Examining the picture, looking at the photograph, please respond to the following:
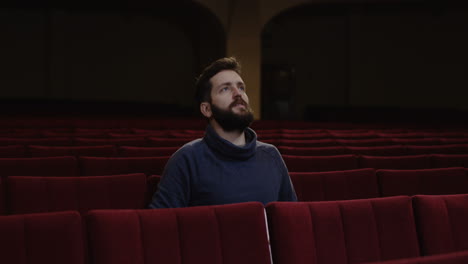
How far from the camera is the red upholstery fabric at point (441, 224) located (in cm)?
168

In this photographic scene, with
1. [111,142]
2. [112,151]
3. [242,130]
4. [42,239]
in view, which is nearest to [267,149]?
[242,130]

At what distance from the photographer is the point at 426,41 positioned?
12.8m

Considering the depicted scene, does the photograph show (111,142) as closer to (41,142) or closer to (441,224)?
(41,142)

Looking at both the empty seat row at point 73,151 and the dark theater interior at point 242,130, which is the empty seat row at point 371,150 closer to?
the dark theater interior at point 242,130

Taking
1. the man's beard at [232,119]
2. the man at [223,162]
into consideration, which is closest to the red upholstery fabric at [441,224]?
the man at [223,162]

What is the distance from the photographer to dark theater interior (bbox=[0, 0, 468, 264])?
4.76 feet

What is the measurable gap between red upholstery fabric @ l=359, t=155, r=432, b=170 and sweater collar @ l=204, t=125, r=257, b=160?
1628 mm

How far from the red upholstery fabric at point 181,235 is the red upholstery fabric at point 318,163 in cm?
168

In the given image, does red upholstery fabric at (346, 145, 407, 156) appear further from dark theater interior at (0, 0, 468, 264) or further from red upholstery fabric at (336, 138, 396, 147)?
red upholstery fabric at (336, 138, 396, 147)

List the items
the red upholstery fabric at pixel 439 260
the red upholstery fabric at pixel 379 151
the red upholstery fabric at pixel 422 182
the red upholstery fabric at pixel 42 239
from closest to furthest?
the red upholstery fabric at pixel 439 260 < the red upholstery fabric at pixel 42 239 < the red upholstery fabric at pixel 422 182 < the red upholstery fabric at pixel 379 151

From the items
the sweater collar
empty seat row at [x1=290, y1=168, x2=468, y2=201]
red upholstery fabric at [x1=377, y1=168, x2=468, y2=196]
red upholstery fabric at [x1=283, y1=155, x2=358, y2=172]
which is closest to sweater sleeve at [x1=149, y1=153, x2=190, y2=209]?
the sweater collar

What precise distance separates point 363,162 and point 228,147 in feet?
5.67

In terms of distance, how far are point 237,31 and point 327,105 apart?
4.19 m

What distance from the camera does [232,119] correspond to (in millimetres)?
1967
